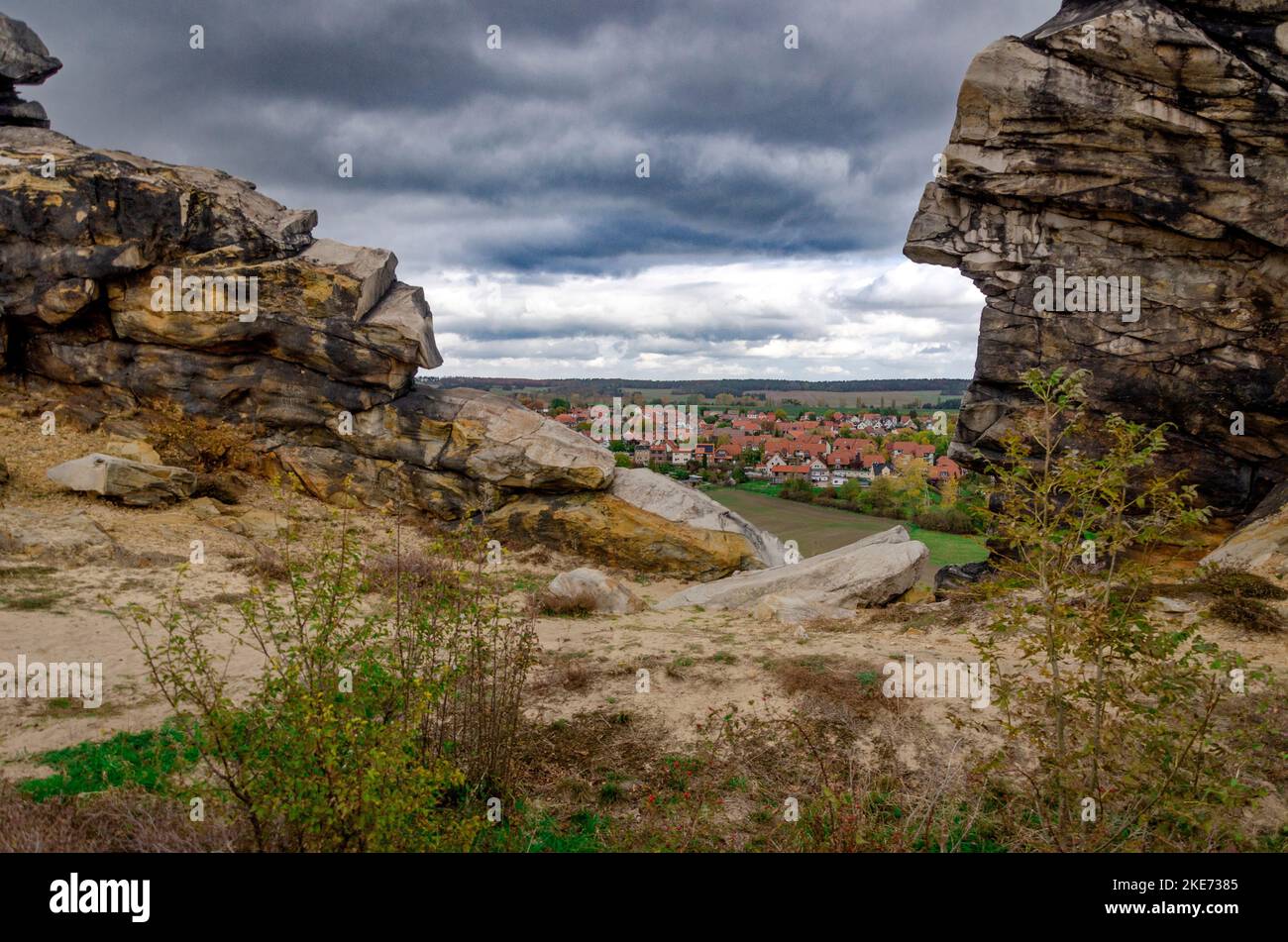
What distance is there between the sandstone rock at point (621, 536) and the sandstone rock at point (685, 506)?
270mm

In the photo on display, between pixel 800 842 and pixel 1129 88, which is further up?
pixel 1129 88

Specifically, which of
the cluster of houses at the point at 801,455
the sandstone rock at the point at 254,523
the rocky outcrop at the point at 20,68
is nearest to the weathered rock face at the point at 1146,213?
the cluster of houses at the point at 801,455

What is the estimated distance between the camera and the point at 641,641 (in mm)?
12562

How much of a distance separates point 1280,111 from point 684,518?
17344 millimetres

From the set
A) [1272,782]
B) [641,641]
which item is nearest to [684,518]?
[641,641]

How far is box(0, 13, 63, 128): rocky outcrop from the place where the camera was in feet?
77.3

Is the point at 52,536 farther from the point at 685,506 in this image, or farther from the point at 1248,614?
the point at 1248,614

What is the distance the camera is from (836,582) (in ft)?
53.0

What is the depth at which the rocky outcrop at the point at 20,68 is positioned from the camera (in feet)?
77.3

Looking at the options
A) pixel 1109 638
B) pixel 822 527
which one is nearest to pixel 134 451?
pixel 1109 638

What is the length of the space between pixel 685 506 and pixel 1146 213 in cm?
1416

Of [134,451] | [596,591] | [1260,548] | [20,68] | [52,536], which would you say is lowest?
[596,591]
